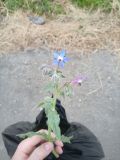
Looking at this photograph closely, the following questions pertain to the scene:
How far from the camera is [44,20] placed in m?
2.97

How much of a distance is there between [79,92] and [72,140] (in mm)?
730

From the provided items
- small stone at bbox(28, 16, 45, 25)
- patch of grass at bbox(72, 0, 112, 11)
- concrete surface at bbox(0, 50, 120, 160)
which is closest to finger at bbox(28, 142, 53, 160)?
concrete surface at bbox(0, 50, 120, 160)

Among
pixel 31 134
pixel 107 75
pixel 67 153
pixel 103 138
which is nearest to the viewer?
pixel 31 134

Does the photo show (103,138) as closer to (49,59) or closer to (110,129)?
(110,129)

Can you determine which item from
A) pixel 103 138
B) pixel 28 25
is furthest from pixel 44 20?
pixel 103 138

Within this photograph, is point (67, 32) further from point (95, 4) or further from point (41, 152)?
point (41, 152)

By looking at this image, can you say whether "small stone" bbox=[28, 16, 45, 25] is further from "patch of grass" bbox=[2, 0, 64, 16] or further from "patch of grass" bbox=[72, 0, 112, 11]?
"patch of grass" bbox=[72, 0, 112, 11]

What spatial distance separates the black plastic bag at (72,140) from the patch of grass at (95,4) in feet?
4.27

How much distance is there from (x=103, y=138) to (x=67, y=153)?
53 cm

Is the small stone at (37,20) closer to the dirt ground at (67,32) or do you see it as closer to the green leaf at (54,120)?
the dirt ground at (67,32)

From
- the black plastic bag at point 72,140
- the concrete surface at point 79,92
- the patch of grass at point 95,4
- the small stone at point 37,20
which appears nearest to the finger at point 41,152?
the black plastic bag at point 72,140

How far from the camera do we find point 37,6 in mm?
3035

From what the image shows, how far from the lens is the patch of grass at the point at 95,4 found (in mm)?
3008

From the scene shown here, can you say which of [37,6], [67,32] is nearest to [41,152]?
[67,32]
